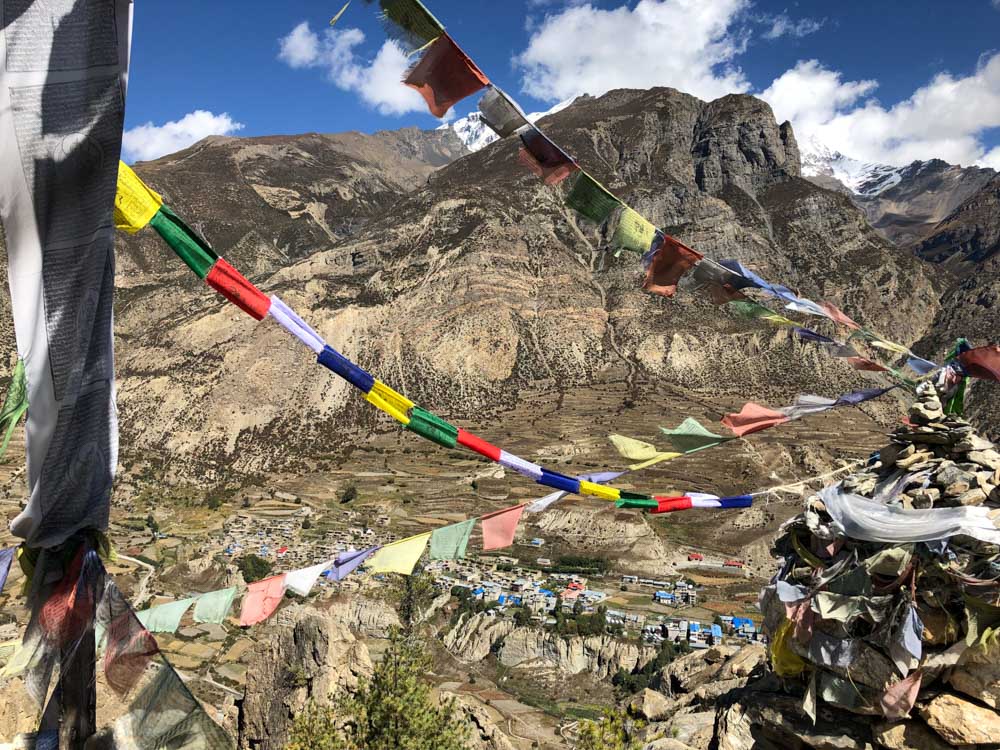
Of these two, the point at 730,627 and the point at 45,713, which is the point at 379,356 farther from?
the point at 45,713

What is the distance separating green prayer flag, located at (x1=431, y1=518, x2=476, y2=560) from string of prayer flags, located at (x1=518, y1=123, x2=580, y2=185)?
10.3 ft

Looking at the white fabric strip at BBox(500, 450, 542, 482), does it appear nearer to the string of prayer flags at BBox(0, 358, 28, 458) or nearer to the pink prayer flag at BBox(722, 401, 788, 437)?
the pink prayer flag at BBox(722, 401, 788, 437)

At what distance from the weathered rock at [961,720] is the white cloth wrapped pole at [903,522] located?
1.47m

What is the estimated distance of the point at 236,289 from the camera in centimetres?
450

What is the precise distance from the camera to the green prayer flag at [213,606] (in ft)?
17.8

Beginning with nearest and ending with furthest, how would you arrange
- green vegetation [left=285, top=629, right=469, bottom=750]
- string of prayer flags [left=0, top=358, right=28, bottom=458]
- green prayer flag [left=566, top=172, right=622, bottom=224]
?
1. string of prayer flags [left=0, top=358, right=28, bottom=458]
2. green prayer flag [left=566, top=172, right=622, bottom=224]
3. green vegetation [left=285, top=629, right=469, bottom=750]

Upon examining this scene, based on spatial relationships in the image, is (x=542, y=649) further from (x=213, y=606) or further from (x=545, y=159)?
(x=545, y=159)

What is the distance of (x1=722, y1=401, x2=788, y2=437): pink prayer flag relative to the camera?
265 inches

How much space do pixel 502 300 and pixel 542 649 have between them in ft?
229

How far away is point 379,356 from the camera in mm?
95312

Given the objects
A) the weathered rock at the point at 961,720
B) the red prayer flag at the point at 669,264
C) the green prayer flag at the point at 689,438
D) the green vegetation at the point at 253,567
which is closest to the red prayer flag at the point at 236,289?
the green prayer flag at the point at 689,438

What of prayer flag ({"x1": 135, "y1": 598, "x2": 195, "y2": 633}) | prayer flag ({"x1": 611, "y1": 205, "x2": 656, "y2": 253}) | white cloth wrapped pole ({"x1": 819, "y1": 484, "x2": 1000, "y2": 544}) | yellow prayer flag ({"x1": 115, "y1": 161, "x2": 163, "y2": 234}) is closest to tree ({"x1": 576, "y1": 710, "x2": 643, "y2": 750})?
white cloth wrapped pole ({"x1": 819, "y1": 484, "x2": 1000, "y2": 544})

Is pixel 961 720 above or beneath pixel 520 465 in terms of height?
beneath

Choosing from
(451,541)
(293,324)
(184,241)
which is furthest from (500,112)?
(451,541)
